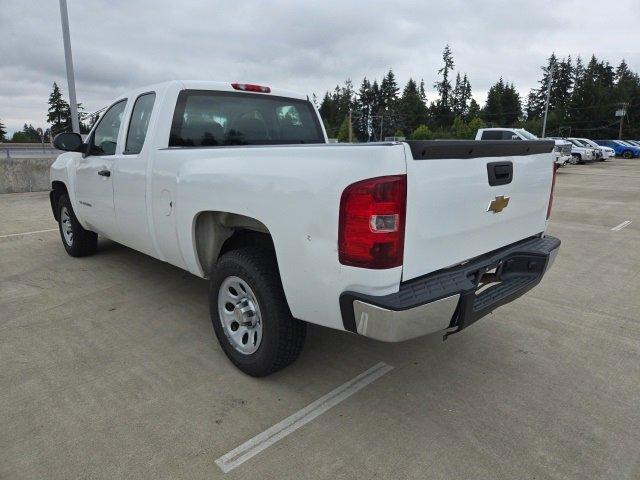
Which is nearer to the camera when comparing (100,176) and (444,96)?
(100,176)

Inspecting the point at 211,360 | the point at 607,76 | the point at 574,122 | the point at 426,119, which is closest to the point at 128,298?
the point at 211,360

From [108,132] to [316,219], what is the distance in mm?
3249

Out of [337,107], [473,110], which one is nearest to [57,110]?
[337,107]

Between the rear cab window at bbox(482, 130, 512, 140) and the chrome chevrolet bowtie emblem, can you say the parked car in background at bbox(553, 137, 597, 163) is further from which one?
the chrome chevrolet bowtie emblem

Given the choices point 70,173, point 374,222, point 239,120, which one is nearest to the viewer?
point 374,222

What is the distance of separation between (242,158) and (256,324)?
1.04m

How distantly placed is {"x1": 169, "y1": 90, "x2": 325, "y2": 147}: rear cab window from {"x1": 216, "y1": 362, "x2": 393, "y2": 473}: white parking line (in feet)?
7.19

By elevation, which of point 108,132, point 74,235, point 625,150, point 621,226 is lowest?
point 625,150

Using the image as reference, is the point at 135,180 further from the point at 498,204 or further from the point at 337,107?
the point at 337,107

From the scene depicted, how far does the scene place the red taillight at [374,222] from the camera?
2.09 meters

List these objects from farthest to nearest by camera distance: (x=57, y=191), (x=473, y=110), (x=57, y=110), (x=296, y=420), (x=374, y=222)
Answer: (x=473, y=110) → (x=57, y=110) → (x=57, y=191) → (x=296, y=420) → (x=374, y=222)

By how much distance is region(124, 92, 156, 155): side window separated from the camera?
12.6 ft

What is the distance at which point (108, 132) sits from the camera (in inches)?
179

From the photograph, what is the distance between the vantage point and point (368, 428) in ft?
8.09
